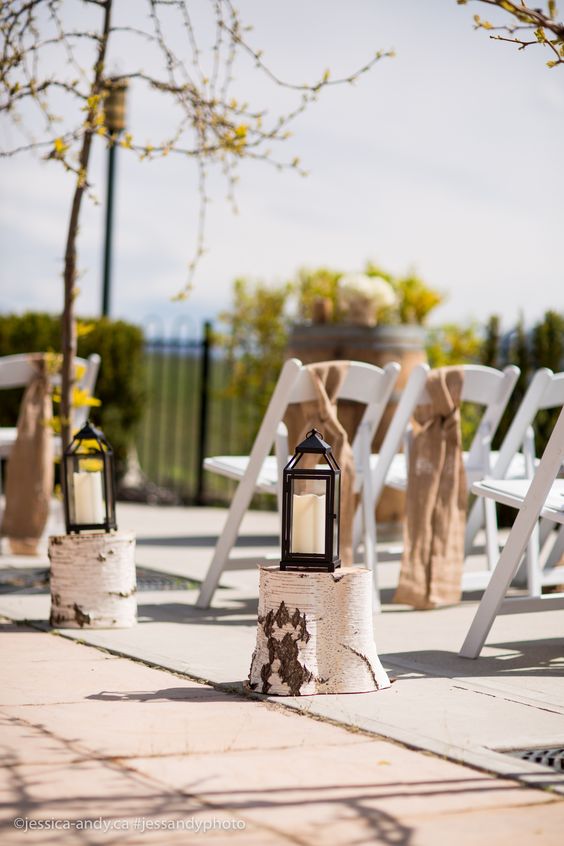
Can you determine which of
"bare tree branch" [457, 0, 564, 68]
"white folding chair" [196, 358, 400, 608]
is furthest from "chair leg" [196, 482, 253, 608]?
"bare tree branch" [457, 0, 564, 68]

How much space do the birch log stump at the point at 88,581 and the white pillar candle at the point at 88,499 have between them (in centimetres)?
16

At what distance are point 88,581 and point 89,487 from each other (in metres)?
0.43

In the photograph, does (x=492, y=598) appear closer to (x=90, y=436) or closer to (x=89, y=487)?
(x=89, y=487)

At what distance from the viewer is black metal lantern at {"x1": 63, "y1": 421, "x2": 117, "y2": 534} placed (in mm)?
5098

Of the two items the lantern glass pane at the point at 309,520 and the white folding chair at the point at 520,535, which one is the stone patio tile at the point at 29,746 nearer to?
the lantern glass pane at the point at 309,520

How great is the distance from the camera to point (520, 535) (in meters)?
4.32

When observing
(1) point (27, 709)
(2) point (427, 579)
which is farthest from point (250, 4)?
(1) point (27, 709)

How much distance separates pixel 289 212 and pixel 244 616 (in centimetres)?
1022

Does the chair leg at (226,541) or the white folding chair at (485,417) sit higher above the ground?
the white folding chair at (485,417)

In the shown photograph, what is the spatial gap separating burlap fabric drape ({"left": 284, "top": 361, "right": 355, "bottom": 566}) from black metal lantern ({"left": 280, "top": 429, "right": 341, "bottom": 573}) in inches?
52.5

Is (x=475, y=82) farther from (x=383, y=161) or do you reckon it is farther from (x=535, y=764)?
(x=535, y=764)

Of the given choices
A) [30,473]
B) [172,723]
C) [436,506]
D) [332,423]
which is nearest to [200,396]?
[30,473]

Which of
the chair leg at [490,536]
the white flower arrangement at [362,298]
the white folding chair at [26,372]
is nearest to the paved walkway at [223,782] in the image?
the chair leg at [490,536]

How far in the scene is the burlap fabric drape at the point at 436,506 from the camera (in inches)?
221
